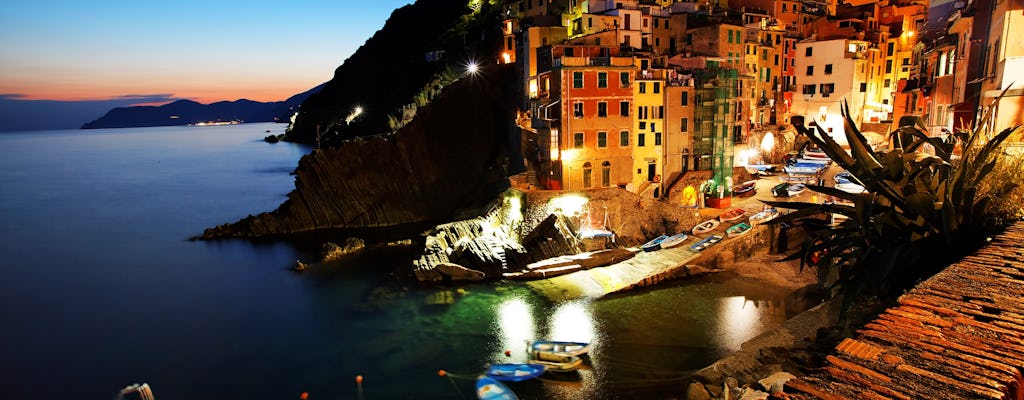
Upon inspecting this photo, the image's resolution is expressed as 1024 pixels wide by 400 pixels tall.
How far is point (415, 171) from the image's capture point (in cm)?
5497

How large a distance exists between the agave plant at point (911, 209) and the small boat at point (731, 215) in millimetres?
26947

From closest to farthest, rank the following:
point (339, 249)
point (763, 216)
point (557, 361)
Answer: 1. point (557, 361)
2. point (763, 216)
3. point (339, 249)

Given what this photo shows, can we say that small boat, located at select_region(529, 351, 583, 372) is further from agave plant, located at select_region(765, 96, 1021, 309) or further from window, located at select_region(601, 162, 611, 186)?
window, located at select_region(601, 162, 611, 186)

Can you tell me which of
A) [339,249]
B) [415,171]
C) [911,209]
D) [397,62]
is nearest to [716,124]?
[415,171]

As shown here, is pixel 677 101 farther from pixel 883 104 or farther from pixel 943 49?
pixel 883 104

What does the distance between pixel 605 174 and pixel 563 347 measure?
17.3m

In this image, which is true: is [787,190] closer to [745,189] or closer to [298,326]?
[745,189]

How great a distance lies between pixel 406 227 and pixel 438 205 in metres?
4.46

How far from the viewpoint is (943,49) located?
27094 mm

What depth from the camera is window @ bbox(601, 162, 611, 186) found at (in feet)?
126

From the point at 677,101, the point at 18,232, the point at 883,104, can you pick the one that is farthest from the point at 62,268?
the point at 883,104

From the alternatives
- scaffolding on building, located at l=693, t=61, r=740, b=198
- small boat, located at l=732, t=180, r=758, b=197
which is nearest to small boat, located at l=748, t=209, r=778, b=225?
scaffolding on building, located at l=693, t=61, r=740, b=198

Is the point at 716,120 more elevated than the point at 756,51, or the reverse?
the point at 756,51

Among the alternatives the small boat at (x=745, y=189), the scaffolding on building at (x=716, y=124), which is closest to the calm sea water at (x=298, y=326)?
the small boat at (x=745, y=189)
